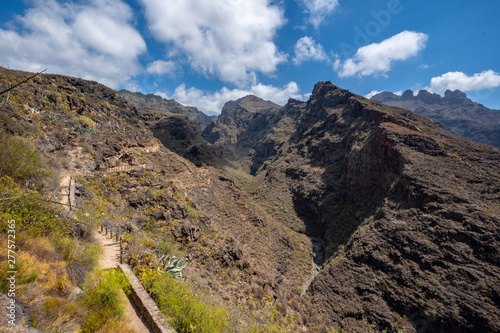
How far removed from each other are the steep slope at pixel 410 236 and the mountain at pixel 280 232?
10 centimetres

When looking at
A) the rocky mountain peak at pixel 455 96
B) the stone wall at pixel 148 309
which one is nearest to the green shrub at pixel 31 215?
the stone wall at pixel 148 309

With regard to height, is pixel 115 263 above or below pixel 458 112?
below

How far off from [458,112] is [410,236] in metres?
140

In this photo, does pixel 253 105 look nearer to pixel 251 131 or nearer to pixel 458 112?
pixel 251 131

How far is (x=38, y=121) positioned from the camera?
1168 centimetres

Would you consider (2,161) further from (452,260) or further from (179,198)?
(452,260)

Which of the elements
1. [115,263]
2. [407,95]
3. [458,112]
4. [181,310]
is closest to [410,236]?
[181,310]

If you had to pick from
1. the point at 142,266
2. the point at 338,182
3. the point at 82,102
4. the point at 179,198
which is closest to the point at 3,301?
the point at 142,266

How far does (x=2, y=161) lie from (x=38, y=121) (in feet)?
24.0

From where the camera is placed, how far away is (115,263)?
616 centimetres

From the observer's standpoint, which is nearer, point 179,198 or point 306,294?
point 179,198

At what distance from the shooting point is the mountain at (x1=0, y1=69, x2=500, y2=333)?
8317mm

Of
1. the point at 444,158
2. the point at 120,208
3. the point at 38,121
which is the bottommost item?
the point at 120,208

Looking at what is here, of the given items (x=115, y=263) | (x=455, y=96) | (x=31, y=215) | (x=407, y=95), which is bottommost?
(x=115, y=263)
